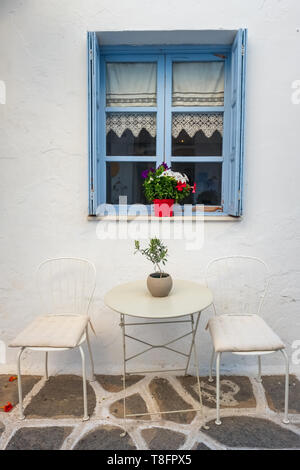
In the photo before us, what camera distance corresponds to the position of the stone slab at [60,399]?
7.78 ft

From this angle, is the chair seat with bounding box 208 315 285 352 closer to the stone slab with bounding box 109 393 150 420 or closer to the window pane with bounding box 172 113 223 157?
the stone slab with bounding box 109 393 150 420

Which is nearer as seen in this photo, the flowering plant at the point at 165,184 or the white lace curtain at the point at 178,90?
the flowering plant at the point at 165,184

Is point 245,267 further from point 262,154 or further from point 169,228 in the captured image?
point 262,154

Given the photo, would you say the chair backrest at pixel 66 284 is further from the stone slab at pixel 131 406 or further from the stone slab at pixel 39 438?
the stone slab at pixel 39 438

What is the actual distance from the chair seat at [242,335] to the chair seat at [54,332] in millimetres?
895

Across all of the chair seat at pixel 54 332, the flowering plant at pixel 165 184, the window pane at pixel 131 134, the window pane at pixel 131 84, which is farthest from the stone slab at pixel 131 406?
the window pane at pixel 131 84

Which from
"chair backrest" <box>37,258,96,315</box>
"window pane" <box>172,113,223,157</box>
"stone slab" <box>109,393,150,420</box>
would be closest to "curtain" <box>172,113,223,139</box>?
"window pane" <box>172,113,223,157</box>

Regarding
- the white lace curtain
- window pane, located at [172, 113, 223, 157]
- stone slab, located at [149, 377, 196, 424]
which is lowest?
stone slab, located at [149, 377, 196, 424]

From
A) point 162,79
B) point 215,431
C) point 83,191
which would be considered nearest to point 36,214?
point 83,191

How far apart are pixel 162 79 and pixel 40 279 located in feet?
6.22

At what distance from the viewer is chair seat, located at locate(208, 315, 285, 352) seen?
7.16 ft

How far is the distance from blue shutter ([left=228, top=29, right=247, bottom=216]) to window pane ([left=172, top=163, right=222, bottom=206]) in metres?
0.15

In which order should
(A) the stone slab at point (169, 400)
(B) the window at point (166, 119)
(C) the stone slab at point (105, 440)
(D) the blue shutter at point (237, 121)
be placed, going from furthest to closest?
(B) the window at point (166, 119) < (D) the blue shutter at point (237, 121) < (A) the stone slab at point (169, 400) < (C) the stone slab at point (105, 440)

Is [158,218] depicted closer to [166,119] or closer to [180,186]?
[180,186]
